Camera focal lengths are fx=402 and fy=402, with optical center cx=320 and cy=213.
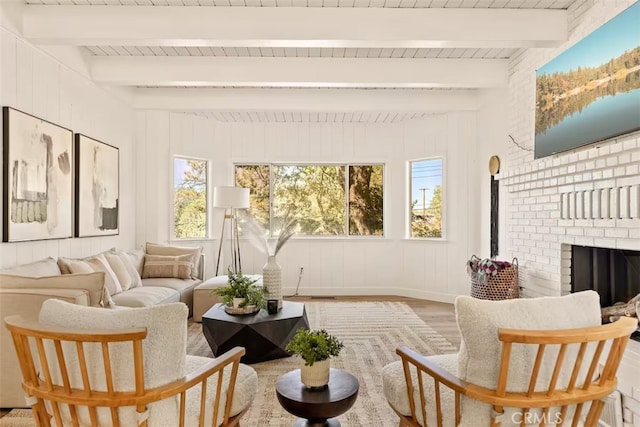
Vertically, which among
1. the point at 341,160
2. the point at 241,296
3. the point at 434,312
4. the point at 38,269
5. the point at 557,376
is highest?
the point at 341,160

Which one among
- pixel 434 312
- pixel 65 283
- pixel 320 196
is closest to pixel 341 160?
pixel 320 196

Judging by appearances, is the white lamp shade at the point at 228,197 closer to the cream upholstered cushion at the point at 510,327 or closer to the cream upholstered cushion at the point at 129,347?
the cream upholstered cushion at the point at 129,347

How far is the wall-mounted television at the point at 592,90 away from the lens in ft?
8.48

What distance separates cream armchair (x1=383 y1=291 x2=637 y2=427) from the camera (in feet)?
4.63

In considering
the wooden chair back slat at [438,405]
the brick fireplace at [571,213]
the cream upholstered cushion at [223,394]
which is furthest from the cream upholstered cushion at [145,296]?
the brick fireplace at [571,213]

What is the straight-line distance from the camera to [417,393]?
5.95 feet

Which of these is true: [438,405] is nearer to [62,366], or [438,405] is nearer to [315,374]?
[315,374]

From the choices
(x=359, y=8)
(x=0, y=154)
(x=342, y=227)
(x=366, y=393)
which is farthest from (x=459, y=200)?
(x=0, y=154)

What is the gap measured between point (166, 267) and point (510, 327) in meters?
4.27

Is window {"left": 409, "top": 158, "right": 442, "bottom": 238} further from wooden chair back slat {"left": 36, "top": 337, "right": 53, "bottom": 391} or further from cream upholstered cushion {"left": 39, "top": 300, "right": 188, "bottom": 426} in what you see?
wooden chair back slat {"left": 36, "top": 337, "right": 53, "bottom": 391}

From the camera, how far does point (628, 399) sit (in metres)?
2.35

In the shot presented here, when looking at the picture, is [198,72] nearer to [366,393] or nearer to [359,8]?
A: [359,8]

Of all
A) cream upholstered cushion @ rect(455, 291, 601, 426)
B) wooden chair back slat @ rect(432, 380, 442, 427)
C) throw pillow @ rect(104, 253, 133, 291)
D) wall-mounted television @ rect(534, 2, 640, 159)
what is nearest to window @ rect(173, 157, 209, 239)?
throw pillow @ rect(104, 253, 133, 291)

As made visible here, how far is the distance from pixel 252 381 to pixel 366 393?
44.5 inches
